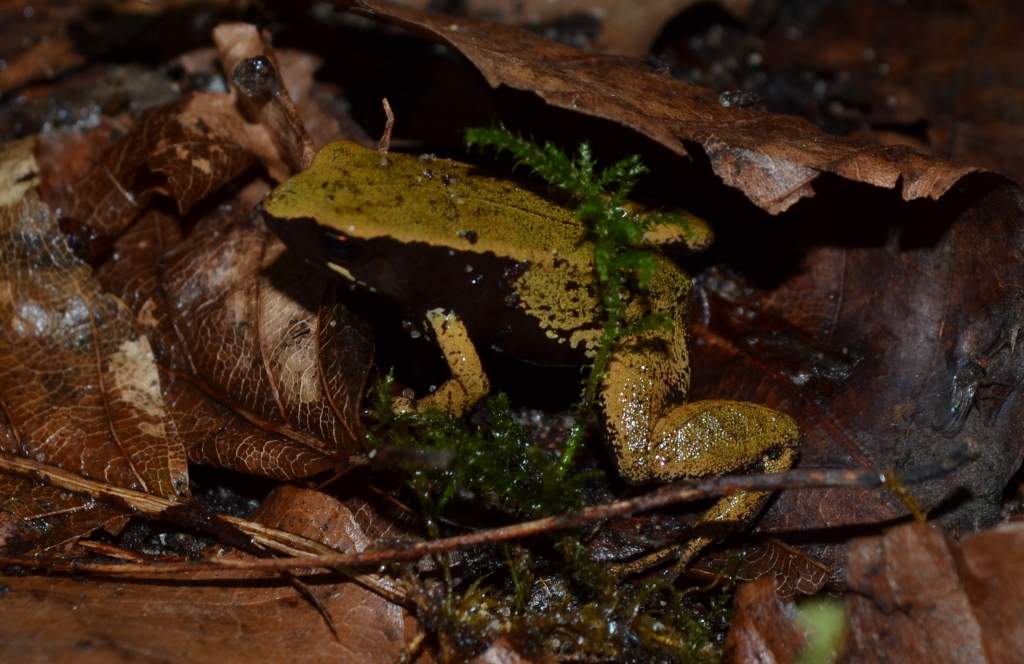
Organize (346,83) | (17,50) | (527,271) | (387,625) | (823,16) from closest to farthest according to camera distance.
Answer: (387,625) < (527,271) < (346,83) < (17,50) < (823,16)

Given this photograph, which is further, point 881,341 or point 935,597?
point 881,341

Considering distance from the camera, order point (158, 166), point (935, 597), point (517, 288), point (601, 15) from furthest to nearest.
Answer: point (601, 15) → point (158, 166) → point (517, 288) → point (935, 597)

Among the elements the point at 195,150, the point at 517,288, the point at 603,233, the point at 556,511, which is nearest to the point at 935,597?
the point at 556,511

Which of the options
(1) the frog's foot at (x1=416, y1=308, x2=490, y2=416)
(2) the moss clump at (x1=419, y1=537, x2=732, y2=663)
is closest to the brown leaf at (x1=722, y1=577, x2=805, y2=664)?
(2) the moss clump at (x1=419, y1=537, x2=732, y2=663)

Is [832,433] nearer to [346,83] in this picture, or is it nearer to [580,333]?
[580,333]

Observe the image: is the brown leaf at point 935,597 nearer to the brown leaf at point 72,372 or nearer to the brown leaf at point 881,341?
the brown leaf at point 881,341

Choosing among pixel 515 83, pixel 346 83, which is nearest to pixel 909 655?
pixel 515 83

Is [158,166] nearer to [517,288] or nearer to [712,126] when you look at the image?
[517,288]
